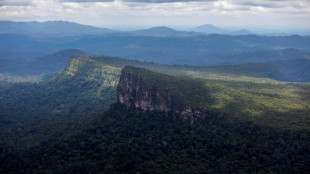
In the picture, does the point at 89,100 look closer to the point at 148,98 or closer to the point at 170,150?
the point at 148,98

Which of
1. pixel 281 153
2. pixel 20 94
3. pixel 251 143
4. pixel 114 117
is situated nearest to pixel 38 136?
pixel 114 117

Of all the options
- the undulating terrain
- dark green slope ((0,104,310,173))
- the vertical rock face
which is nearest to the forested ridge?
dark green slope ((0,104,310,173))

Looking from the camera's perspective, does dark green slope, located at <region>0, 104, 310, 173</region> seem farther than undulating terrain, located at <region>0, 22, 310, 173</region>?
No

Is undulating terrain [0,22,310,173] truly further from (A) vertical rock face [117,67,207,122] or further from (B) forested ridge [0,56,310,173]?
(B) forested ridge [0,56,310,173]

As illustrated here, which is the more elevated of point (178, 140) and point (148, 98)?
point (148, 98)

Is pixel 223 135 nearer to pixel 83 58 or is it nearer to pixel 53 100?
pixel 53 100

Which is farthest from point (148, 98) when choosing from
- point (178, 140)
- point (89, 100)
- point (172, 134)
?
point (89, 100)

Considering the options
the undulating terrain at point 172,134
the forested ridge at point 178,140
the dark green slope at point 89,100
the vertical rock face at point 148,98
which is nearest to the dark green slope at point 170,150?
the forested ridge at point 178,140
